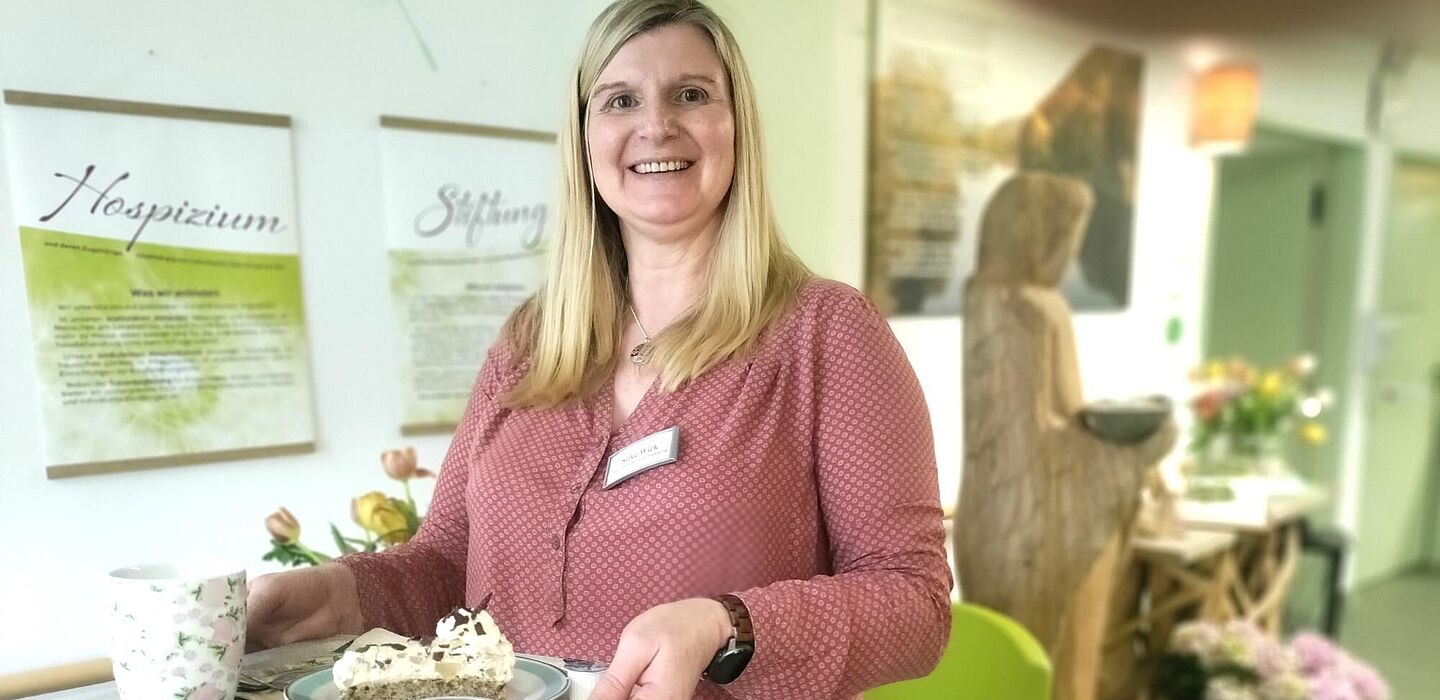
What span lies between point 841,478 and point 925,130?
125 cm

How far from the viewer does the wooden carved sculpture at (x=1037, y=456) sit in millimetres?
1537

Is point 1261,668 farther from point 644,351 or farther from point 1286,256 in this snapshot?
point 644,351

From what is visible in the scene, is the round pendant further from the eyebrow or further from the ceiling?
the ceiling

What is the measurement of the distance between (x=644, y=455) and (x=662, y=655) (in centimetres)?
18

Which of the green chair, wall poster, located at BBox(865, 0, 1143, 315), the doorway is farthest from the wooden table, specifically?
the green chair

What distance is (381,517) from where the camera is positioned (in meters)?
0.93

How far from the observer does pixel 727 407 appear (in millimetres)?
Answer: 621

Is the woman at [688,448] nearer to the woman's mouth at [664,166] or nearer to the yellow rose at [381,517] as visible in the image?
the woman's mouth at [664,166]

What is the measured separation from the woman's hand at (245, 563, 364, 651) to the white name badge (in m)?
0.21

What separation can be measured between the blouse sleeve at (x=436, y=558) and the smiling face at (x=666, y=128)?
203mm

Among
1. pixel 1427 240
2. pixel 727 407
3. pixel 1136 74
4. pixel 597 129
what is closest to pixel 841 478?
pixel 727 407

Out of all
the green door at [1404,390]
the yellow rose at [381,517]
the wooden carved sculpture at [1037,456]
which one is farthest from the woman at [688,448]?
the green door at [1404,390]

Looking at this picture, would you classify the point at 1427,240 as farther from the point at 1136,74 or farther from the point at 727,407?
the point at 727,407

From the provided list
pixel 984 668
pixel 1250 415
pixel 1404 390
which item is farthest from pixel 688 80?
pixel 1404 390
